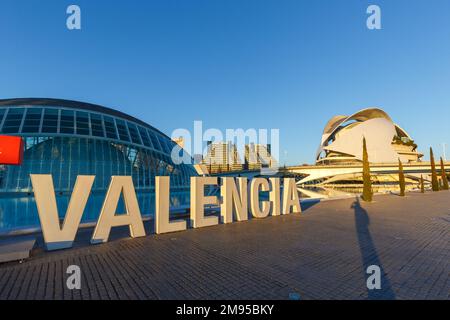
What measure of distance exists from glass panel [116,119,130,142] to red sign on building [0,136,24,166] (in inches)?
1023

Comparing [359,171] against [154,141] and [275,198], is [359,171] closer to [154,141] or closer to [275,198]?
[154,141]

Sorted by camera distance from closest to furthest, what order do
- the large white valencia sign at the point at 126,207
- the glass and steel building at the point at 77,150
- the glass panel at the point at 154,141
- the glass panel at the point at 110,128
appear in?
the large white valencia sign at the point at 126,207
the glass and steel building at the point at 77,150
the glass panel at the point at 110,128
the glass panel at the point at 154,141

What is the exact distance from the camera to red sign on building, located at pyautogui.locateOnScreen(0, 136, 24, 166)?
22.9ft

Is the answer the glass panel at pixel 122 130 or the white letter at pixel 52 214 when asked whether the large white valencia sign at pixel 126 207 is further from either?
the glass panel at pixel 122 130

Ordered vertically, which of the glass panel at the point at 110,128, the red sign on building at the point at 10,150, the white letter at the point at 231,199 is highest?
the glass panel at the point at 110,128

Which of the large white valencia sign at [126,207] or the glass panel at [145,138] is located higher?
the glass panel at [145,138]

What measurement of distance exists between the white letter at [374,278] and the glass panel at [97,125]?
31.9 meters

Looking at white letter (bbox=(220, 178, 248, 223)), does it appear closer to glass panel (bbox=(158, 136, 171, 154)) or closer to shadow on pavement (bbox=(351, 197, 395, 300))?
shadow on pavement (bbox=(351, 197, 395, 300))

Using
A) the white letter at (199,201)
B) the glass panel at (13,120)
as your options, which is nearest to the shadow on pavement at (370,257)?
the white letter at (199,201)

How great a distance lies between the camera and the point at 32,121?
2822 cm

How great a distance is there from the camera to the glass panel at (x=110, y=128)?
31.5 meters

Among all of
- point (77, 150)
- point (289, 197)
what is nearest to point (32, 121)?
point (77, 150)

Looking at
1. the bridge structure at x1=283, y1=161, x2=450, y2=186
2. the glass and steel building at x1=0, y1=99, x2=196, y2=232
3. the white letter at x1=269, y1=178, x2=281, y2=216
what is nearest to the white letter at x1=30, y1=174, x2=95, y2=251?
the white letter at x1=269, y1=178, x2=281, y2=216
